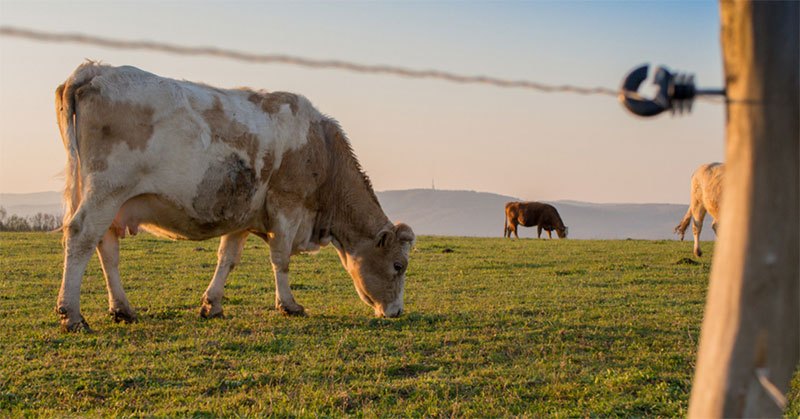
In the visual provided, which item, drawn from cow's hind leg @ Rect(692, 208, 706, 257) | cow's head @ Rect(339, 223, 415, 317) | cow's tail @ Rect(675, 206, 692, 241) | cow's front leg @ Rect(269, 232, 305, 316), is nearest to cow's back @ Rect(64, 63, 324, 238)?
cow's front leg @ Rect(269, 232, 305, 316)

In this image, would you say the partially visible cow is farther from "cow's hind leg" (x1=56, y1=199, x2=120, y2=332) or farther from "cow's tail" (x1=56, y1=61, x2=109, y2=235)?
"cow's hind leg" (x1=56, y1=199, x2=120, y2=332)

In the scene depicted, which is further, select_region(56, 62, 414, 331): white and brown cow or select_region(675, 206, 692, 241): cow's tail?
select_region(675, 206, 692, 241): cow's tail

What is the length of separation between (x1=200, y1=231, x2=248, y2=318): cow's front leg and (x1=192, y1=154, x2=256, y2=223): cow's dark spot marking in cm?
104

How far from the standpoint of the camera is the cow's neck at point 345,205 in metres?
10.9

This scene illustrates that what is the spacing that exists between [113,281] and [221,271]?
1506 mm

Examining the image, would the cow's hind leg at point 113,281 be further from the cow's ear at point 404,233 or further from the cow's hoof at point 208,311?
the cow's ear at point 404,233

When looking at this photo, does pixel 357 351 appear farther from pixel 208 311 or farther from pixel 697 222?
pixel 697 222

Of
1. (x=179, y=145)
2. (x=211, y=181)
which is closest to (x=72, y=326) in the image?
(x=211, y=181)

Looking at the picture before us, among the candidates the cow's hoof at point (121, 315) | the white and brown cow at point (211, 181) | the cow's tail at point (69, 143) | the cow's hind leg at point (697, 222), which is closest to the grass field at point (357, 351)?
the cow's hoof at point (121, 315)

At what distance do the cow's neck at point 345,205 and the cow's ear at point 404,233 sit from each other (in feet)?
0.83

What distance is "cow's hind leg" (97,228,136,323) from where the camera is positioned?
9.45 meters

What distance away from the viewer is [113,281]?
9.49m

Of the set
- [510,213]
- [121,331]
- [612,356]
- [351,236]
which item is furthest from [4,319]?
[510,213]

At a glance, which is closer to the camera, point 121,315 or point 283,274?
point 121,315
